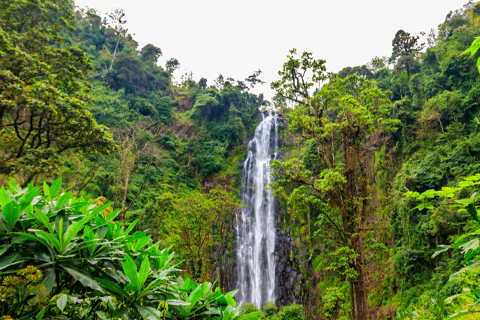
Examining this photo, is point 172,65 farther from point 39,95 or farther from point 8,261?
point 8,261

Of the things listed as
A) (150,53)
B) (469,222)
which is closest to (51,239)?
(469,222)

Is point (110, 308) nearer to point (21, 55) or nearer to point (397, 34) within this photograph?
point (21, 55)

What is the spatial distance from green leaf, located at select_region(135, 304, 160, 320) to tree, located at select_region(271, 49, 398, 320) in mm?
4275

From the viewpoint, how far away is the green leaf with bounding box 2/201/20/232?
91 centimetres

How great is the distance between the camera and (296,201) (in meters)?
5.25

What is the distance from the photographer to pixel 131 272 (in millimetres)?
1024

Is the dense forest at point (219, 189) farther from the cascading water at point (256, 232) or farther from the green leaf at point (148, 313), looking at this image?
the cascading water at point (256, 232)

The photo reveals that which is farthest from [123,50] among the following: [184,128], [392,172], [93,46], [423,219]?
[423,219]

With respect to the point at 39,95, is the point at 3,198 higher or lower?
lower

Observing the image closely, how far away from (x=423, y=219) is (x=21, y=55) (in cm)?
1273

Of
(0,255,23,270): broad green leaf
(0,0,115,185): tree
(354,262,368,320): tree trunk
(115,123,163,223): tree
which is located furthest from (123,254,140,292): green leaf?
(115,123,163,223): tree

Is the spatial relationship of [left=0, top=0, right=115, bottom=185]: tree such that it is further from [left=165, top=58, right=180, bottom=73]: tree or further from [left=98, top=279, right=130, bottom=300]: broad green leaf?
[left=165, top=58, right=180, bottom=73]: tree

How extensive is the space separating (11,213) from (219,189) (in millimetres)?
11311

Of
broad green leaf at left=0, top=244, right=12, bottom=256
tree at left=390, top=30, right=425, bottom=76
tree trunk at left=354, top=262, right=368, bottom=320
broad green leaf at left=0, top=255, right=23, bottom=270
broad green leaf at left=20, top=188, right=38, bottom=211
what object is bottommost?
tree trunk at left=354, top=262, right=368, bottom=320
